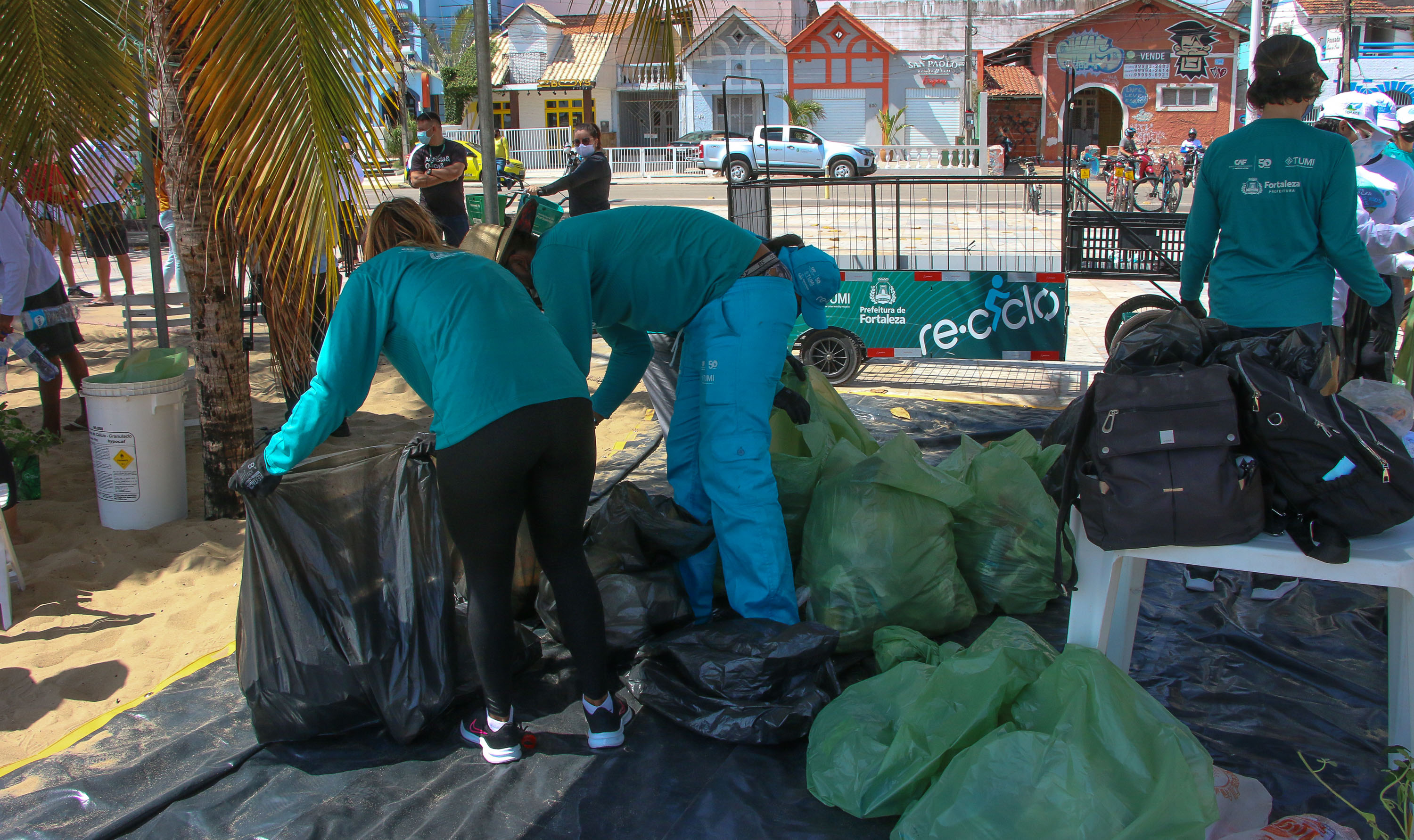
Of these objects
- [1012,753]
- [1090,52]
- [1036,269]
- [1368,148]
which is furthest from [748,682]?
[1090,52]

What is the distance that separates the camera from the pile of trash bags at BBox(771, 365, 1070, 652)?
2732mm

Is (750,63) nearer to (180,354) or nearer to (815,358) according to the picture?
(815,358)

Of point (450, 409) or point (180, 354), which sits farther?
point (180, 354)

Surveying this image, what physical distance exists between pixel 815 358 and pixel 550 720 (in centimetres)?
401

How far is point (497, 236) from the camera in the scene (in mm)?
2693

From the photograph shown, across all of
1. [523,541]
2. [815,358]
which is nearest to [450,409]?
[523,541]

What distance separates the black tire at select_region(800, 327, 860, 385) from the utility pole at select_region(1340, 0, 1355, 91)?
23.7 m

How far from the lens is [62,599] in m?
3.41

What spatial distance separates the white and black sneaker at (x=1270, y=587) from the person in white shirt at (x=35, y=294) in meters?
4.70

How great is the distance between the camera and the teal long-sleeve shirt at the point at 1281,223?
9.07 feet

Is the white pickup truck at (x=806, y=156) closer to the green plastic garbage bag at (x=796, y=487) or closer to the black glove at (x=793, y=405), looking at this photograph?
the black glove at (x=793, y=405)

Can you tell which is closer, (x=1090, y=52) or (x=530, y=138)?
(x=1090, y=52)

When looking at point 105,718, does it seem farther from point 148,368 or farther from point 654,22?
point 654,22

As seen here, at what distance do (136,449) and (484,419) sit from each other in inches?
103
